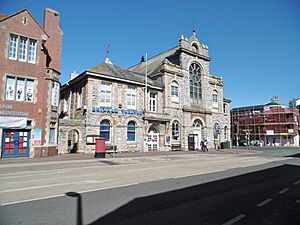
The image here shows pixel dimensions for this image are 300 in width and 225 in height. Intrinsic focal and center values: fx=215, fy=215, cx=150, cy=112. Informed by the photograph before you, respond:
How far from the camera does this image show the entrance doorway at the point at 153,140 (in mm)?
27250

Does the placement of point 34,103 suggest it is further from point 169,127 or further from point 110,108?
point 169,127

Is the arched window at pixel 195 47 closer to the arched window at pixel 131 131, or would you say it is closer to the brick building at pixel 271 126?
the arched window at pixel 131 131

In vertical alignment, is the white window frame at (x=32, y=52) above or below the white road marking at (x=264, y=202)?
above

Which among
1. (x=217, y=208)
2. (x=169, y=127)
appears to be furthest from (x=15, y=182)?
(x=169, y=127)

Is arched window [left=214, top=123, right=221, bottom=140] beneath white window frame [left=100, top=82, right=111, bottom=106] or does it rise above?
beneath

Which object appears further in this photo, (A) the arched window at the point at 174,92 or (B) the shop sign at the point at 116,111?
(A) the arched window at the point at 174,92

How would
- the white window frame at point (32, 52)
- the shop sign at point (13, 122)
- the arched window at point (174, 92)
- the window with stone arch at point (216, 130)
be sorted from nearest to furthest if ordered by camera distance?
the shop sign at point (13, 122), the white window frame at point (32, 52), the arched window at point (174, 92), the window with stone arch at point (216, 130)

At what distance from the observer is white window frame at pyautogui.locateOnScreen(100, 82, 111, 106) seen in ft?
78.7

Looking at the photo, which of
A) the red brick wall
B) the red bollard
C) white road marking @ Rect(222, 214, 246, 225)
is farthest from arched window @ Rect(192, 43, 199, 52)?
white road marking @ Rect(222, 214, 246, 225)

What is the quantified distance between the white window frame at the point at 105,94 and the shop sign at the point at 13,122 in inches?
319

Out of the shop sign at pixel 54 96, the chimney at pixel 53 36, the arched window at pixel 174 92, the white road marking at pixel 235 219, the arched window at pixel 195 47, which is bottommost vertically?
the white road marking at pixel 235 219

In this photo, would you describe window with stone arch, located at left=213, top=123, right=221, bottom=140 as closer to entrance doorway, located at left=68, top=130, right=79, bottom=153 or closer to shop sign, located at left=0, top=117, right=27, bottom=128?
entrance doorway, located at left=68, top=130, right=79, bottom=153

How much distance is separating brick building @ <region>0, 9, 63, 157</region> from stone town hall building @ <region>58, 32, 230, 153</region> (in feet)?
9.05

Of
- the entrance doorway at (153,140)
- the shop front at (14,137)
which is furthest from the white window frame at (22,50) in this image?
the entrance doorway at (153,140)
